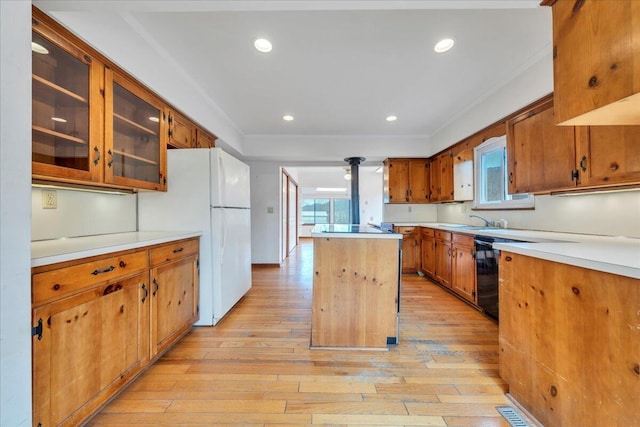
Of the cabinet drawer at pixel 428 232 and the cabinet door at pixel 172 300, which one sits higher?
the cabinet drawer at pixel 428 232

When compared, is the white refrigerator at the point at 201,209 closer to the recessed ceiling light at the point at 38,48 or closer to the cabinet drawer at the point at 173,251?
the cabinet drawer at the point at 173,251

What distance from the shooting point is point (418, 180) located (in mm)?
4746

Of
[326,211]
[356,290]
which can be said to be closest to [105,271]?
[356,290]

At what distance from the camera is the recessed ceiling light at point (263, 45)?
1956 mm

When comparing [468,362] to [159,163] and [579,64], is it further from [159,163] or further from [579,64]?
[159,163]

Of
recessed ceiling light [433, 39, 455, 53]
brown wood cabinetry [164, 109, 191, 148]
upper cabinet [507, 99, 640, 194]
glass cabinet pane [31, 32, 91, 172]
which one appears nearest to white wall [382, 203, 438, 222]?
upper cabinet [507, 99, 640, 194]

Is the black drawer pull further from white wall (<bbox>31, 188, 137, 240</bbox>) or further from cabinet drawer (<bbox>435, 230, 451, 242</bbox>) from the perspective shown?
cabinet drawer (<bbox>435, 230, 451, 242</bbox>)

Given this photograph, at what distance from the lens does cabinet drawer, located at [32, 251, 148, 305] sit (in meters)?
1.08

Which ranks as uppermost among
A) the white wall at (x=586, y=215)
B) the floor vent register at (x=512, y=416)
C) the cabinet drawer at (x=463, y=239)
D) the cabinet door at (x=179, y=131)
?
the cabinet door at (x=179, y=131)

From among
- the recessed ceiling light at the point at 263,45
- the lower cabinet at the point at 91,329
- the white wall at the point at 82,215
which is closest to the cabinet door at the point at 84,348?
the lower cabinet at the point at 91,329

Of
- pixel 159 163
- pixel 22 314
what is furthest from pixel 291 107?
pixel 22 314

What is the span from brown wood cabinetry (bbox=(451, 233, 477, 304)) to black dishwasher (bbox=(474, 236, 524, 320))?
4.9 inches

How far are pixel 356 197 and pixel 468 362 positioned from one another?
10.7ft

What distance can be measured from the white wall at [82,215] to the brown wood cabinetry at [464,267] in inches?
138
